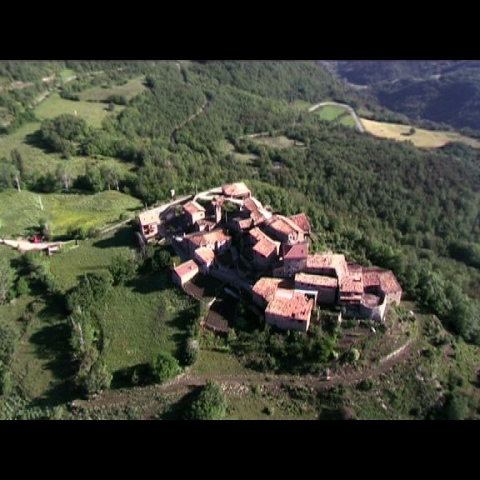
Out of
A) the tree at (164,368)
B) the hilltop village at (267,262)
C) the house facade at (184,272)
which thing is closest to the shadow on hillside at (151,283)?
the house facade at (184,272)

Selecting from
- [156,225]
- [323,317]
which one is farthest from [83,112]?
[323,317]

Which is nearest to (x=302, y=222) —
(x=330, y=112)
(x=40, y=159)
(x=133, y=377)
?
(x=133, y=377)

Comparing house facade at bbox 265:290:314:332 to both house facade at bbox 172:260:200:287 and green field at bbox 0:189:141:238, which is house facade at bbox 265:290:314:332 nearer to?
house facade at bbox 172:260:200:287

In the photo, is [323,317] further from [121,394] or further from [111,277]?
[111,277]

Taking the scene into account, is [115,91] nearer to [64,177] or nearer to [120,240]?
[64,177]

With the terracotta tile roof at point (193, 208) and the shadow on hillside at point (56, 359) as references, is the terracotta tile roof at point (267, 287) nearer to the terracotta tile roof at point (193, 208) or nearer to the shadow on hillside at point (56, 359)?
the terracotta tile roof at point (193, 208)
